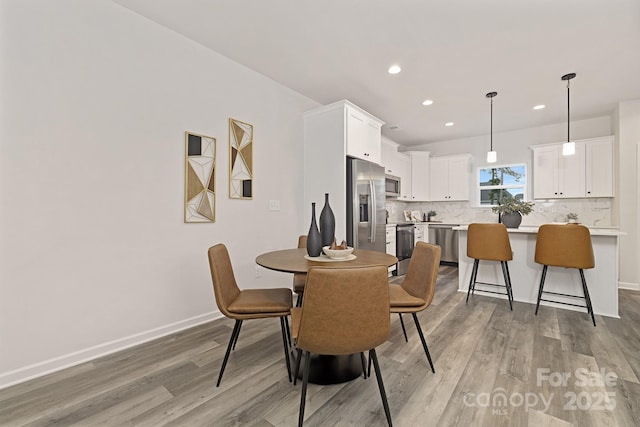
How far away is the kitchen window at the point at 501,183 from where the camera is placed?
5340mm

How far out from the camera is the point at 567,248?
286cm

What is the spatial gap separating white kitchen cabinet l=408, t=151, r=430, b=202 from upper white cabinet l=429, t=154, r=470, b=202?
11cm

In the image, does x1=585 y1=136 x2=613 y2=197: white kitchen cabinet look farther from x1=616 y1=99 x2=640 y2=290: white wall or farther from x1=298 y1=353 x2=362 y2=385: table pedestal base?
x1=298 y1=353 x2=362 y2=385: table pedestal base

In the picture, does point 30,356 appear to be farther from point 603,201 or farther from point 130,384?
point 603,201

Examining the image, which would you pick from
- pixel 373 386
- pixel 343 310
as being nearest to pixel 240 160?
pixel 343 310

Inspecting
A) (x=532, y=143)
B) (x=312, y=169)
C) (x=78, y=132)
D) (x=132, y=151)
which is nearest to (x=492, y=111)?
(x=532, y=143)

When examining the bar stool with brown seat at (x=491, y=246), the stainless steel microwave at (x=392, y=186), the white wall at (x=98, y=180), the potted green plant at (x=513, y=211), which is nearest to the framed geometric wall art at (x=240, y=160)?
the white wall at (x=98, y=180)

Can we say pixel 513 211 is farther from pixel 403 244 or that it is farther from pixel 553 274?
pixel 403 244

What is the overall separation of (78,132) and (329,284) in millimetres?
2138

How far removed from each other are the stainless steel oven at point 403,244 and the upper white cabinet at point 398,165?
2.67 feet

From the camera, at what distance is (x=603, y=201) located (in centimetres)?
464

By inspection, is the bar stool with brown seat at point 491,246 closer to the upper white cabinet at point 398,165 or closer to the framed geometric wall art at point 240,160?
the upper white cabinet at point 398,165

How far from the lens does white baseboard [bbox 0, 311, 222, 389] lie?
1790 mm

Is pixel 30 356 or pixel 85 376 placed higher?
A: pixel 30 356
